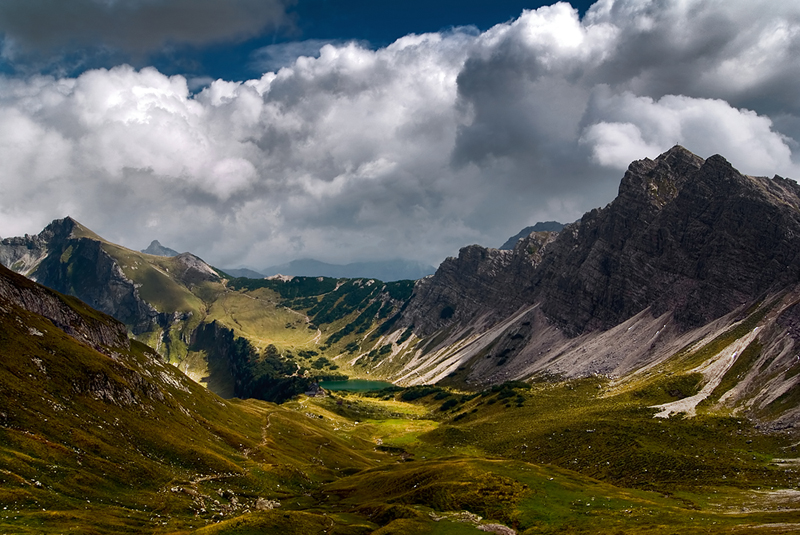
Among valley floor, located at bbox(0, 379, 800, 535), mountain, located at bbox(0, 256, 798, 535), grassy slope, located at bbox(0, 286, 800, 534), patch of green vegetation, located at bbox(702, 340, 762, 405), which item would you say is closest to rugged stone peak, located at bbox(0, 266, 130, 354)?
mountain, located at bbox(0, 256, 798, 535)

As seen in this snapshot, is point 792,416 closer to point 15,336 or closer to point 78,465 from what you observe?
point 78,465

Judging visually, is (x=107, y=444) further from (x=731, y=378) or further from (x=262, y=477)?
(x=731, y=378)

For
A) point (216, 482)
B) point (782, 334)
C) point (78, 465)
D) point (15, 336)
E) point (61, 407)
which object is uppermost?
point (15, 336)

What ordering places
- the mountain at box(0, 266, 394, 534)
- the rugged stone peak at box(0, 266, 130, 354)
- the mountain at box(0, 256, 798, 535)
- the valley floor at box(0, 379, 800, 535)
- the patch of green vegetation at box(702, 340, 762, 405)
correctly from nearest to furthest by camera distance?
the mountain at box(0, 266, 394, 534) < the valley floor at box(0, 379, 800, 535) < the mountain at box(0, 256, 798, 535) < the rugged stone peak at box(0, 266, 130, 354) < the patch of green vegetation at box(702, 340, 762, 405)

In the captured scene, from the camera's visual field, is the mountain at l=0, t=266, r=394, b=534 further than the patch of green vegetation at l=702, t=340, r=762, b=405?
No

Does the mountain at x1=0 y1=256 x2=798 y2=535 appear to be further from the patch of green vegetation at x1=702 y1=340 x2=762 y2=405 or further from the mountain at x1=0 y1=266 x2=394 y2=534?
the patch of green vegetation at x1=702 y1=340 x2=762 y2=405

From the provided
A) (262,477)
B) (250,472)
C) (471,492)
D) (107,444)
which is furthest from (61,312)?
(471,492)

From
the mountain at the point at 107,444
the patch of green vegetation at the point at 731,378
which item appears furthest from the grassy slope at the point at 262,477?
the patch of green vegetation at the point at 731,378

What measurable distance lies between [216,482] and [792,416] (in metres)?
167

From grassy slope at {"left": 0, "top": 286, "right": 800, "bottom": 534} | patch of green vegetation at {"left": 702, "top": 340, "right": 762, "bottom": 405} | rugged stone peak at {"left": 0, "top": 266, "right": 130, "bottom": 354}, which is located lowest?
patch of green vegetation at {"left": 702, "top": 340, "right": 762, "bottom": 405}

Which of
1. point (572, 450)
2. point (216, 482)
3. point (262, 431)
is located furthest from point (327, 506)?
point (572, 450)

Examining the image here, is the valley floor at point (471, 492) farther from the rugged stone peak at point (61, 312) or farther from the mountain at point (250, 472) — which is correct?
the rugged stone peak at point (61, 312)

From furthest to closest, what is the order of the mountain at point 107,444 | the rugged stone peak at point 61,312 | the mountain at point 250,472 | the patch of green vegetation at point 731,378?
the patch of green vegetation at point 731,378
the rugged stone peak at point 61,312
the mountain at point 250,472
the mountain at point 107,444

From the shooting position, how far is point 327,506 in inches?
4166
